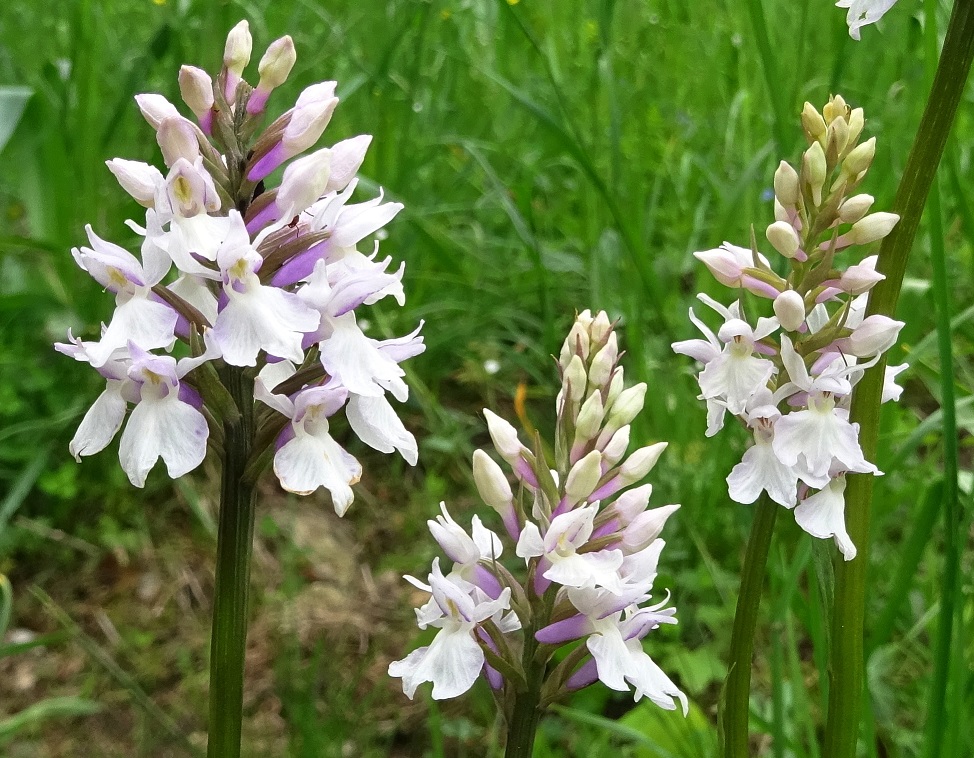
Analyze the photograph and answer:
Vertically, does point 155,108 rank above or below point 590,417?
above

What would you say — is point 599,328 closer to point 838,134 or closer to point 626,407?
point 626,407

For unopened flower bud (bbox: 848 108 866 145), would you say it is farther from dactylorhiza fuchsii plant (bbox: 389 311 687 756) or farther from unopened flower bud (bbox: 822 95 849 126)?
dactylorhiza fuchsii plant (bbox: 389 311 687 756)

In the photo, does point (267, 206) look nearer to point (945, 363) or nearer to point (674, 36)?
point (945, 363)

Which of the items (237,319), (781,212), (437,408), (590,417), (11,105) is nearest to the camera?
(237,319)

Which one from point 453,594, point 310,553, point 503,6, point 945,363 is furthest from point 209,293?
point 310,553

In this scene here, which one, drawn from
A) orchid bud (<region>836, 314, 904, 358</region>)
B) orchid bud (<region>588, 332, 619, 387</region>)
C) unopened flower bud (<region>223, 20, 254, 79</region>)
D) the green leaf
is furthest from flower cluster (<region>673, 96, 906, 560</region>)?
the green leaf

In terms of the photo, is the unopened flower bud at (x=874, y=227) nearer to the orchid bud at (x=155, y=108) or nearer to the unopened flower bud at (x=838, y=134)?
the unopened flower bud at (x=838, y=134)

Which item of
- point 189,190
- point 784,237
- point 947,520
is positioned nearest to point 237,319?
point 189,190
